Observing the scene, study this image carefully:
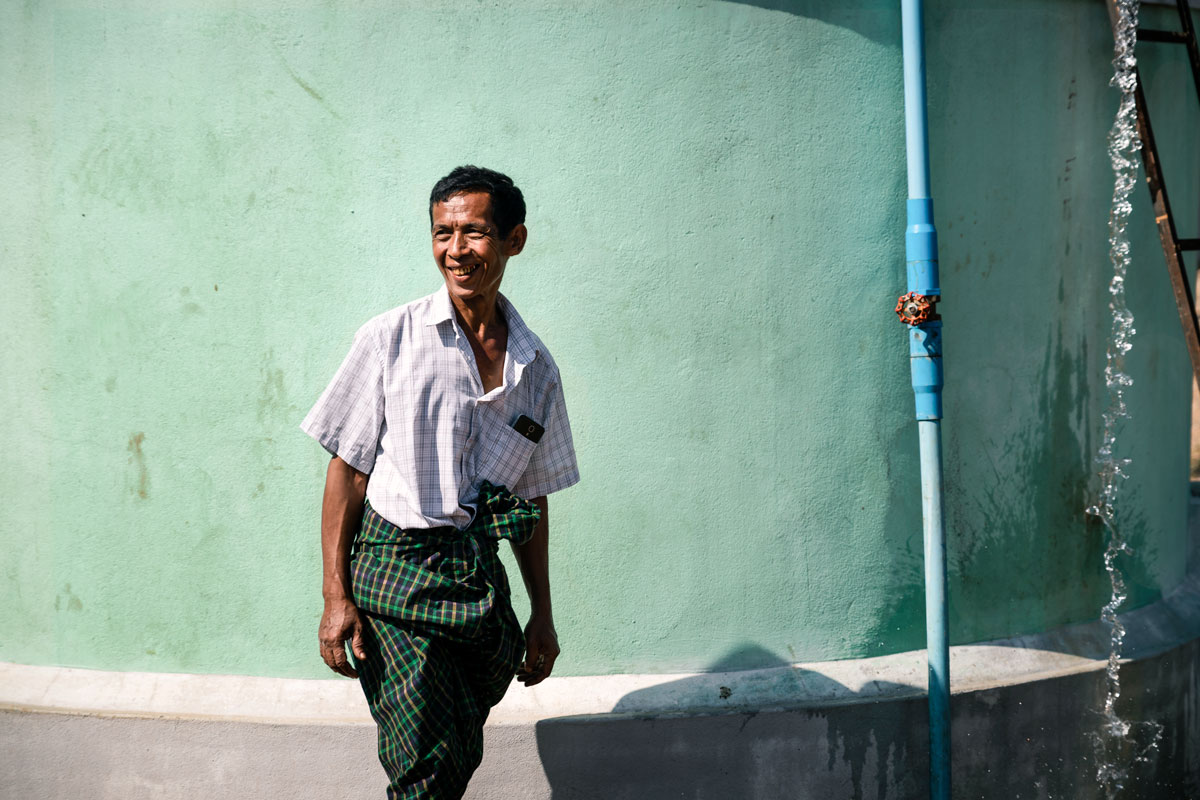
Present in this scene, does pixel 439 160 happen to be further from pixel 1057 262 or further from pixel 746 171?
pixel 1057 262

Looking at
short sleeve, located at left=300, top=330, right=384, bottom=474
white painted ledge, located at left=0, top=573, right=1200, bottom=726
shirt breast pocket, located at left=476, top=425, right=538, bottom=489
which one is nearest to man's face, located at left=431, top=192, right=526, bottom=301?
short sleeve, located at left=300, top=330, right=384, bottom=474

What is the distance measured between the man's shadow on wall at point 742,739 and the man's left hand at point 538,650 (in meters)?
0.56

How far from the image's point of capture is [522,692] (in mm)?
3725

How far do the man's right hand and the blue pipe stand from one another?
1.99 m

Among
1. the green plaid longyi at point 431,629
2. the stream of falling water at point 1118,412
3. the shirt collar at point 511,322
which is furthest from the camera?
the stream of falling water at point 1118,412

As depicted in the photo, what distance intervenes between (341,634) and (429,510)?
1.25 feet

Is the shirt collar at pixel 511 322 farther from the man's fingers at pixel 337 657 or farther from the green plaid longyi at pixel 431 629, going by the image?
the man's fingers at pixel 337 657

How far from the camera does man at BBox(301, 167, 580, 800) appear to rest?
9.15ft

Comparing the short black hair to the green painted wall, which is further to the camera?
the green painted wall

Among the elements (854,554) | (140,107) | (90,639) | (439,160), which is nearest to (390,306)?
(439,160)

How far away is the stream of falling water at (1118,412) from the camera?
417 centimetres

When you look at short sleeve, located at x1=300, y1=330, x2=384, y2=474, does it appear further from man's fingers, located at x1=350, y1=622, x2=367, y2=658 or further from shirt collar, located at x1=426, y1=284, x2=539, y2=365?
man's fingers, located at x1=350, y1=622, x2=367, y2=658

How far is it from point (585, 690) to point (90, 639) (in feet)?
5.62

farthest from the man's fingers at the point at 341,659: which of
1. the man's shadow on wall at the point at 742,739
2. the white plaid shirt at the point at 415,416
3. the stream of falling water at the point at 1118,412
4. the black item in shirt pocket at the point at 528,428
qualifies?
the stream of falling water at the point at 1118,412
